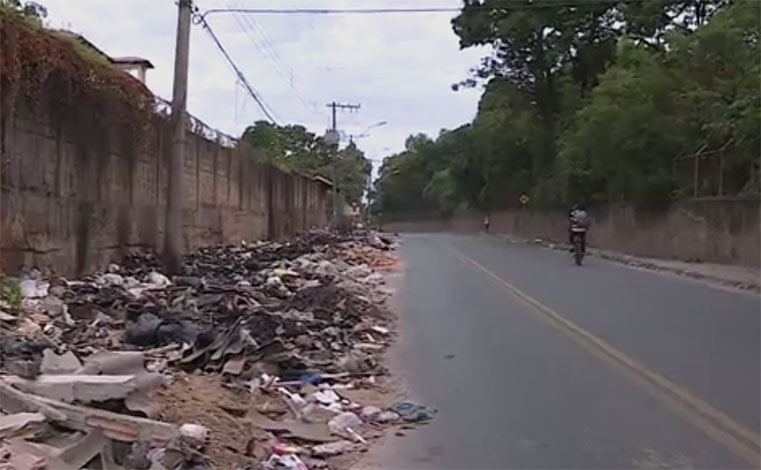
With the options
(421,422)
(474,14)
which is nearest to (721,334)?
(421,422)

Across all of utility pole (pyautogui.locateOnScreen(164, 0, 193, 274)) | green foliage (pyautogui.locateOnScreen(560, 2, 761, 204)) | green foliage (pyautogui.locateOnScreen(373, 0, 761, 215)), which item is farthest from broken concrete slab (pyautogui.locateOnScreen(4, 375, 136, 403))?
green foliage (pyautogui.locateOnScreen(560, 2, 761, 204))

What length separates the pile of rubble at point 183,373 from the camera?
6387 millimetres

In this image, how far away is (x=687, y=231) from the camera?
117ft

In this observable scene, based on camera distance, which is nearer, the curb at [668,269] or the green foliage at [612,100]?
the curb at [668,269]

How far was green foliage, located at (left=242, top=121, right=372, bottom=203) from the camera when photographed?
7112 cm

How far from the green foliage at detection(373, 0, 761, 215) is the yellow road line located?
12751mm

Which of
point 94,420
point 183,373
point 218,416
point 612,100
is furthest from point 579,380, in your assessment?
point 612,100

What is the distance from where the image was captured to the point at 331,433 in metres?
7.75

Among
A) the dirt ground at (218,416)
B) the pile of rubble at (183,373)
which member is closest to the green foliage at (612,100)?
the pile of rubble at (183,373)

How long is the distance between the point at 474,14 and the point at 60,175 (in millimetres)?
47960

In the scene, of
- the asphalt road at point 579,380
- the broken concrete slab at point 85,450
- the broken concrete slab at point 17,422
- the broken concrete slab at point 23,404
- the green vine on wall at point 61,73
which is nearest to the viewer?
the broken concrete slab at point 85,450

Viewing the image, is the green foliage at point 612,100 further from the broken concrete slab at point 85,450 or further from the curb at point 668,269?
Answer: the broken concrete slab at point 85,450

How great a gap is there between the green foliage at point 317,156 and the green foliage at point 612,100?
1245 centimetres

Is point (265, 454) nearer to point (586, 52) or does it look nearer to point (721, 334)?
point (721, 334)
